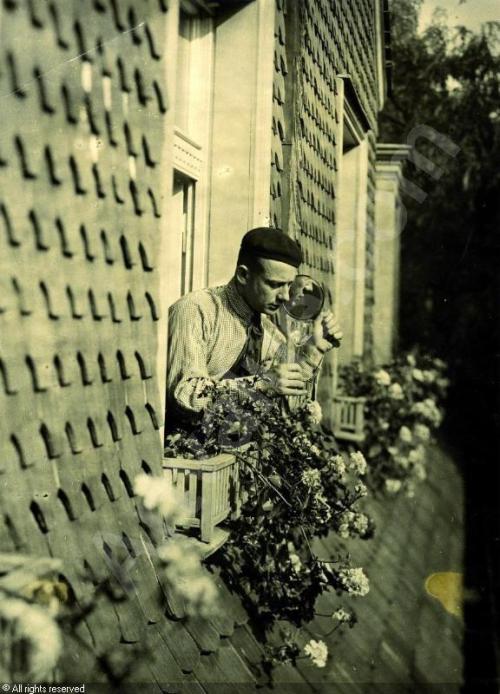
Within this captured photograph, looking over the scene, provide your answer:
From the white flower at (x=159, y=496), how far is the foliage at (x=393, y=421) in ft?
9.61

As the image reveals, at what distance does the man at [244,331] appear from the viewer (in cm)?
257

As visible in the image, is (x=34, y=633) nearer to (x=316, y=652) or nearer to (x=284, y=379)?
(x=284, y=379)

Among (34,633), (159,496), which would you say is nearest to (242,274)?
(159,496)

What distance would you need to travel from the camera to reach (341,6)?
4.64 m

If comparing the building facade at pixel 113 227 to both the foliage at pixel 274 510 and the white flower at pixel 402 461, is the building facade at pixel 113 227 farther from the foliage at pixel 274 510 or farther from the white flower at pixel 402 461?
the white flower at pixel 402 461

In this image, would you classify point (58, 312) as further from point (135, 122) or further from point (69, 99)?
point (135, 122)

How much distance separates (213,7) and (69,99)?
1.52 meters

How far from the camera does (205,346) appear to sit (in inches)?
105

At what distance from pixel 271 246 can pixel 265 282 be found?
13cm

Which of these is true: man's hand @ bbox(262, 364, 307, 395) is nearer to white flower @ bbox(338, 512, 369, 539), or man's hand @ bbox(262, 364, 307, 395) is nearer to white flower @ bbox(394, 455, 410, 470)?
white flower @ bbox(338, 512, 369, 539)

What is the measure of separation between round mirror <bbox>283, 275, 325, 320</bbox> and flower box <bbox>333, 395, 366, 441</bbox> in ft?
6.61

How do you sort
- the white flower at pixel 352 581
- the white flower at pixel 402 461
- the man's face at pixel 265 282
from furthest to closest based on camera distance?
the white flower at pixel 402 461, the white flower at pixel 352 581, the man's face at pixel 265 282

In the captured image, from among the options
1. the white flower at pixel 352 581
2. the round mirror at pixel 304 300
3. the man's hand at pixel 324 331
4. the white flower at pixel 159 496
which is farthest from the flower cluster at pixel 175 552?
the round mirror at pixel 304 300

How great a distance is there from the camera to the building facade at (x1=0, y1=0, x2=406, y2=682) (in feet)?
5.59
